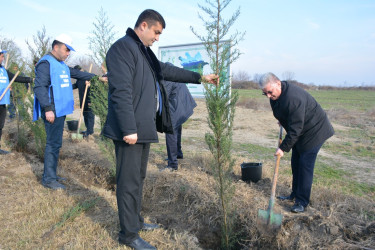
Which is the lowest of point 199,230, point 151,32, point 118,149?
point 199,230

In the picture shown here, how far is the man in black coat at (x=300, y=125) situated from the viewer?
378 centimetres

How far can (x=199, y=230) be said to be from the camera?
12.3 ft

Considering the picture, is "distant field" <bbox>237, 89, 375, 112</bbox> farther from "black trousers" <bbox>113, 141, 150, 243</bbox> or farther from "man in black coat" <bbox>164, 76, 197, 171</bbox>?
"black trousers" <bbox>113, 141, 150, 243</bbox>

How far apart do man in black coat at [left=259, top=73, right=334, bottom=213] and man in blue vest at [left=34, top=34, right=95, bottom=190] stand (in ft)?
10.0

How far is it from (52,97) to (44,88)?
0.18 metres

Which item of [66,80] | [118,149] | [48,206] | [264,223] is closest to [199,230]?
[264,223]

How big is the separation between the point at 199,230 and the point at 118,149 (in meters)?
1.69

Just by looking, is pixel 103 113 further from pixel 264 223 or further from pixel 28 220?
pixel 264 223

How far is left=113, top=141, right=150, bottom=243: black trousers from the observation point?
9.04ft

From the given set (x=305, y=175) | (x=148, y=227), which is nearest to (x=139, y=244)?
(x=148, y=227)

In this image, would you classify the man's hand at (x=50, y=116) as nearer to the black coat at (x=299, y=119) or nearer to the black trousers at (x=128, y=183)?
the black trousers at (x=128, y=183)

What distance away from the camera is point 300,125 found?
3.77m

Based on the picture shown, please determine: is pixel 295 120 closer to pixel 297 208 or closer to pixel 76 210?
pixel 297 208

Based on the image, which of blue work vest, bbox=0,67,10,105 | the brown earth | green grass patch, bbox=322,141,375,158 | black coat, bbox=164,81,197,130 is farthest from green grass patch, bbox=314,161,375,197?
blue work vest, bbox=0,67,10,105
